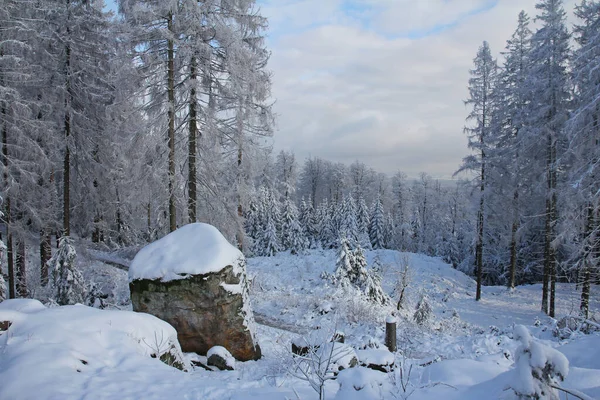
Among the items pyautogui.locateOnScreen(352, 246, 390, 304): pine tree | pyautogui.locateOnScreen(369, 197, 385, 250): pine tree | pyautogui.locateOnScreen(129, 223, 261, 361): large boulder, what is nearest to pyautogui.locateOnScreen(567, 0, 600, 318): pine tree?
pyautogui.locateOnScreen(352, 246, 390, 304): pine tree

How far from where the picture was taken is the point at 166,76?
10.6m

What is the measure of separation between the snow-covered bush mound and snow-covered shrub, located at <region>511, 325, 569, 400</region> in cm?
419

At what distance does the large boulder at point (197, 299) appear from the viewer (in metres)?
7.61

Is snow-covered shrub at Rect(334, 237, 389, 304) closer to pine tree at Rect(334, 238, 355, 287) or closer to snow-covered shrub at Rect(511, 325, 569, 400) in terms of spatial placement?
pine tree at Rect(334, 238, 355, 287)

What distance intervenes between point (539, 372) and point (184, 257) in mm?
6926

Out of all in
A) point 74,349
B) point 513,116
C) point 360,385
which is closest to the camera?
point 360,385

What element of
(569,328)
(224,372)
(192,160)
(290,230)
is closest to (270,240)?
(290,230)

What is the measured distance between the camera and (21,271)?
47.5ft

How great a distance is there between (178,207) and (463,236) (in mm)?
33015

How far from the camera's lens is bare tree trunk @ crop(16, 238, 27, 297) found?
544 inches

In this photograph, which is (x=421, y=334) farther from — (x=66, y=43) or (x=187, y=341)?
(x=66, y=43)

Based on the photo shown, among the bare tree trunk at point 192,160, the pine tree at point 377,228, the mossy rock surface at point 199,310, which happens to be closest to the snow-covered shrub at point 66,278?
the bare tree trunk at point 192,160

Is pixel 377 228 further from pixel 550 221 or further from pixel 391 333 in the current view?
pixel 391 333

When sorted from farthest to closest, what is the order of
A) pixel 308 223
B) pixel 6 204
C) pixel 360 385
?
pixel 308 223, pixel 6 204, pixel 360 385
